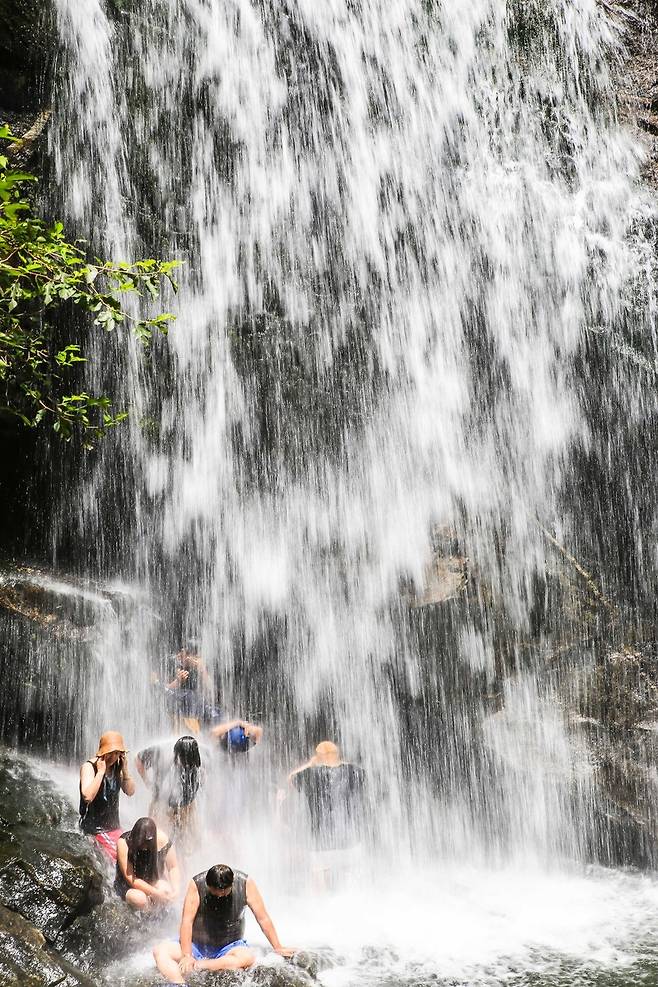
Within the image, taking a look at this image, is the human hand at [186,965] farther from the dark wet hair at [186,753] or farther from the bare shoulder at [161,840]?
the dark wet hair at [186,753]

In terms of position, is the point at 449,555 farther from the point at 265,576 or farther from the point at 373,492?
the point at 265,576

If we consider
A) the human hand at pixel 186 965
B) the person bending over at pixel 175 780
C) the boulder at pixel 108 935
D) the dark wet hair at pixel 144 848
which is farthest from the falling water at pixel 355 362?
the human hand at pixel 186 965

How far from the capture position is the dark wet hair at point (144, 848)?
235 inches

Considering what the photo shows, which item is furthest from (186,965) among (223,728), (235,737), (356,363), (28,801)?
(356,363)

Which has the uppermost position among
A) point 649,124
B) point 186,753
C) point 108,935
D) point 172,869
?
point 649,124

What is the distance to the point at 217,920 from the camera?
5.53 m

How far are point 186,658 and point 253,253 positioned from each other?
6.54 m

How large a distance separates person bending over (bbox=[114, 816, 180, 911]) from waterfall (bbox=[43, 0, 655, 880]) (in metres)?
3.71

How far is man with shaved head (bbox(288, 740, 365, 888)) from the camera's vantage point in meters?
7.46

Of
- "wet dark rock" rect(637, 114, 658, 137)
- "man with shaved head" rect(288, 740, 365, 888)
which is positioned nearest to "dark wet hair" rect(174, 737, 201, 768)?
"man with shaved head" rect(288, 740, 365, 888)

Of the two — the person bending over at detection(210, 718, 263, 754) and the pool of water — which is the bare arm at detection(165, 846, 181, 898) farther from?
the person bending over at detection(210, 718, 263, 754)

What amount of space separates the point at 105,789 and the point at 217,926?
5.43 feet

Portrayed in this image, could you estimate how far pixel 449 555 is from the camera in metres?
10.9

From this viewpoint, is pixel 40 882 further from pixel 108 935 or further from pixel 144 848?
pixel 144 848
